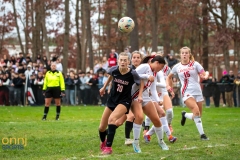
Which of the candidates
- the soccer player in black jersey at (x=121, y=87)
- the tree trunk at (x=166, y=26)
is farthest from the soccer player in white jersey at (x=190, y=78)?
the tree trunk at (x=166, y=26)

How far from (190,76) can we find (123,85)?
310cm

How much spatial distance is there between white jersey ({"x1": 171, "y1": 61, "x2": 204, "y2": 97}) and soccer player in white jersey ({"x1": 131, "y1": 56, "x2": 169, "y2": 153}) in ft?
6.66

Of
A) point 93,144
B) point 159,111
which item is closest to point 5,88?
point 159,111

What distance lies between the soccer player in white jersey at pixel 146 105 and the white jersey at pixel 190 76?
203 cm

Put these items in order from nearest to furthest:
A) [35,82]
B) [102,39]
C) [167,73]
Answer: [167,73], [35,82], [102,39]

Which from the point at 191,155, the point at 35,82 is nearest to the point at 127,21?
the point at 191,155

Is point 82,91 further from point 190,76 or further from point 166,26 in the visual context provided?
point 190,76

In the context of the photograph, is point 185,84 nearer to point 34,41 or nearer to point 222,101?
point 222,101

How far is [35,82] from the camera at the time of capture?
29391 mm

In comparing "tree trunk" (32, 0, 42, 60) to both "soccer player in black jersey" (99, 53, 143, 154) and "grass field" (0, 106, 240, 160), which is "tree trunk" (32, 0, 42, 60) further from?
"soccer player in black jersey" (99, 53, 143, 154)

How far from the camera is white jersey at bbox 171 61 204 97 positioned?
13109mm

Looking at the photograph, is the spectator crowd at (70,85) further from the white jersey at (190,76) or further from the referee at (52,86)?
the white jersey at (190,76)

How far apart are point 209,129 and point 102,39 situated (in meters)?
45.1

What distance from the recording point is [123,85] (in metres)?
10.5
